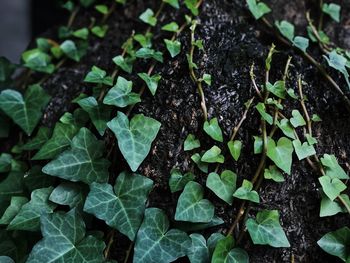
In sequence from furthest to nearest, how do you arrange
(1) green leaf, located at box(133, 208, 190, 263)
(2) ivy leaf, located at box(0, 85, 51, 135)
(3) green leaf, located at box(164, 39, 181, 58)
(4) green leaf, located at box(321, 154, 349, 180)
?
(2) ivy leaf, located at box(0, 85, 51, 135)
(3) green leaf, located at box(164, 39, 181, 58)
(4) green leaf, located at box(321, 154, 349, 180)
(1) green leaf, located at box(133, 208, 190, 263)

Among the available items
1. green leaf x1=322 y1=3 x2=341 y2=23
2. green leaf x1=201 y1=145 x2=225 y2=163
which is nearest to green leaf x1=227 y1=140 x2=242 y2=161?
green leaf x1=201 y1=145 x2=225 y2=163

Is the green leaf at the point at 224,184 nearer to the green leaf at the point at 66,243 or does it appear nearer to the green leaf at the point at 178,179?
the green leaf at the point at 178,179

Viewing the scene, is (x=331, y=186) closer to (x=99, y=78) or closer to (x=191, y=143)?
(x=191, y=143)

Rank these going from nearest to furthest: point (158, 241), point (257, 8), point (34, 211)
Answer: point (158, 241) → point (34, 211) → point (257, 8)

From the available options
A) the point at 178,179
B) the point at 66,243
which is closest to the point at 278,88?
the point at 178,179

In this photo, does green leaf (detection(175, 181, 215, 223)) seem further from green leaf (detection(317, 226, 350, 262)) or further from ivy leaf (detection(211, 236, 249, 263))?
green leaf (detection(317, 226, 350, 262))

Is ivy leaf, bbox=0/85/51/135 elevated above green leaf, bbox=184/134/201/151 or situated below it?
below
